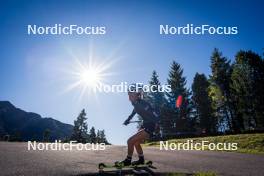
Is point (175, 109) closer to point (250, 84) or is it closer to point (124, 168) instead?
point (250, 84)

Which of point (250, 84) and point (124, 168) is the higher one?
point (250, 84)

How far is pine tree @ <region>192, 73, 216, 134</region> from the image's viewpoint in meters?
58.7

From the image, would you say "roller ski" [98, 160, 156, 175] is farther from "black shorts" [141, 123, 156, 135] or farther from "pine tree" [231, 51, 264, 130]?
"pine tree" [231, 51, 264, 130]

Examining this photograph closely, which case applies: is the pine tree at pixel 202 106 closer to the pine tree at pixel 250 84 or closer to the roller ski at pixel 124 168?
the pine tree at pixel 250 84

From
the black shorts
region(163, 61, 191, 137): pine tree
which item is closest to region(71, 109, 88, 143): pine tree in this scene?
region(163, 61, 191, 137): pine tree

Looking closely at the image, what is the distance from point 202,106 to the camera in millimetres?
60125

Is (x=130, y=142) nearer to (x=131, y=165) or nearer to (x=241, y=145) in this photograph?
(x=131, y=165)

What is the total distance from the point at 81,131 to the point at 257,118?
5540 cm

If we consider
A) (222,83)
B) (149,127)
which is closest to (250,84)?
(222,83)

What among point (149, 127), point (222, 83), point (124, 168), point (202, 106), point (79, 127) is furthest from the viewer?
point (79, 127)

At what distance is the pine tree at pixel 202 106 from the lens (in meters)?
58.7

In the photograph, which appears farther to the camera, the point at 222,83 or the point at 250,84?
the point at 222,83

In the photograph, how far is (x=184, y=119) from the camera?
175 feet

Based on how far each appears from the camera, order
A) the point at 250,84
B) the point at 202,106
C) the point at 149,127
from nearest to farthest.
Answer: the point at 149,127 → the point at 250,84 → the point at 202,106
